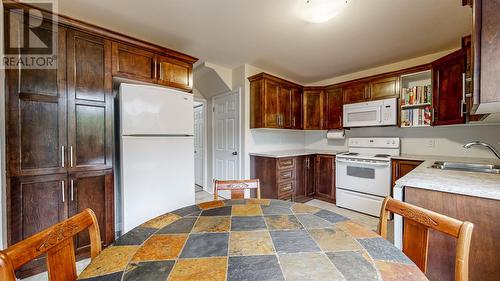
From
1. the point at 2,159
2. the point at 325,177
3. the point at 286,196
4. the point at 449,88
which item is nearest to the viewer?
the point at 2,159

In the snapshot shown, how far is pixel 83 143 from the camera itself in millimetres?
1853

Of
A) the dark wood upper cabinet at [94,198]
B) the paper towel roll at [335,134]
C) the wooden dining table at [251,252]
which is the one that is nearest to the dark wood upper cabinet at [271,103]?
the paper towel roll at [335,134]

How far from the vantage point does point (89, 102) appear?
1868 mm

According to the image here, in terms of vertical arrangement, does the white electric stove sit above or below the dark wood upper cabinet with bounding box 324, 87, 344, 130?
below

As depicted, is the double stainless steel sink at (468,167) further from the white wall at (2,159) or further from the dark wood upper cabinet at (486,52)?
the white wall at (2,159)

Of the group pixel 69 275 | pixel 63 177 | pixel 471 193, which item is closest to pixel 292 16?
pixel 471 193

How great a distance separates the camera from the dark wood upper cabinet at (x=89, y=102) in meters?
1.79

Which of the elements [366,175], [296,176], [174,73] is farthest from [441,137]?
[174,73]

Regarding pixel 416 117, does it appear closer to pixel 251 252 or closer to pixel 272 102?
pixel 272 102

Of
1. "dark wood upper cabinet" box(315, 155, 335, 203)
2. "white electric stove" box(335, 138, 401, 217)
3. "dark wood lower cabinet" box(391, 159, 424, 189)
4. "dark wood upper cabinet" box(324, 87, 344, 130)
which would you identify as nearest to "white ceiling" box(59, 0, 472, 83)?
"dark wood upper cabinet" box(324, 87, 344, 130)

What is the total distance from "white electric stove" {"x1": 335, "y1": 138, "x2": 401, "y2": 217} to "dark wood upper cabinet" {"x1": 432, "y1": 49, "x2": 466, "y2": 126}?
2.32ft

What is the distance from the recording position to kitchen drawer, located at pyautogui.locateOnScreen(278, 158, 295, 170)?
3088 millimetres

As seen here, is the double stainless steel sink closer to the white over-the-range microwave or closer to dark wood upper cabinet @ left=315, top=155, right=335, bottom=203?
the white over-the-range microwave

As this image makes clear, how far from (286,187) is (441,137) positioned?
235 centimetres
